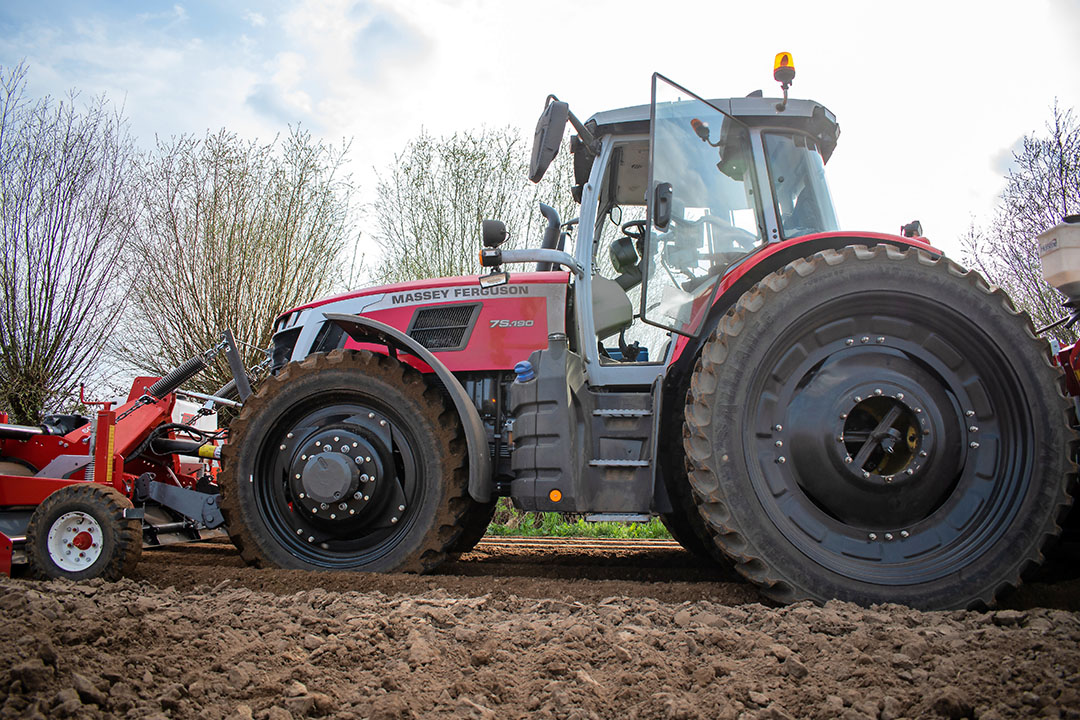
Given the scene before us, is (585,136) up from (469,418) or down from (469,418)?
up

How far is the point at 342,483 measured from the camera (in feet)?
11.2

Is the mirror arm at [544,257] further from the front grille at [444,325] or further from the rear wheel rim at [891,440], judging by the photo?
the rear wheel rim at [891,440]

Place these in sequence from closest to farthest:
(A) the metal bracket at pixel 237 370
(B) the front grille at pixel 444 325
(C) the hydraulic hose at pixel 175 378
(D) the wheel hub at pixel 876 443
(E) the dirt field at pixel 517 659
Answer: (E) the dirt field at pixel 517 659
(D) the wheel hub at pixel 876 443
(B) the front grille at pixel 444 325
(A) the metal bracket at pixel 237 370
(C) the hydraulic hose at pixel 175 378

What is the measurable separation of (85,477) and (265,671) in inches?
128

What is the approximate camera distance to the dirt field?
1695 millimetres

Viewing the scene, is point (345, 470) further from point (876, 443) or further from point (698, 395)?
point (876, 443)

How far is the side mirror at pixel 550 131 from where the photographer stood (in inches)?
128

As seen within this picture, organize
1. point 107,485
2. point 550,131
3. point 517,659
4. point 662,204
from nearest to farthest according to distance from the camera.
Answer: point 517,659, point 550,131, point 662,204, point 107,485

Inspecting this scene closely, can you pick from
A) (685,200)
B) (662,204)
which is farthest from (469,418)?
(685,200)

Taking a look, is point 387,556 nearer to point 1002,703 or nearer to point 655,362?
point 655,362

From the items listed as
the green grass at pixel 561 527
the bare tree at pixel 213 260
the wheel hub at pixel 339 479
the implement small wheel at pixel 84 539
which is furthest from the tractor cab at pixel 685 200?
the bare tree at pixel 213 260

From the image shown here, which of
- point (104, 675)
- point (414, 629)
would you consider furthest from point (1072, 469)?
point (104, 675)

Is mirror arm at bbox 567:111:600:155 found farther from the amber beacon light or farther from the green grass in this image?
the green grass

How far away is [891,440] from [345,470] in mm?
2461
